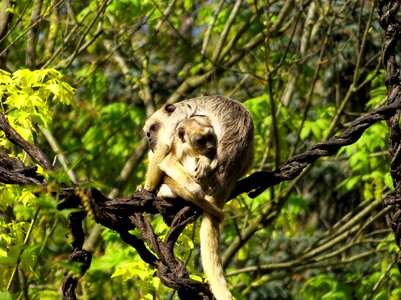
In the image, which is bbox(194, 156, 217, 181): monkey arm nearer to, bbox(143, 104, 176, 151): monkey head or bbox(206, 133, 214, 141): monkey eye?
bbox(206, 133, 214, 141): monkey eye

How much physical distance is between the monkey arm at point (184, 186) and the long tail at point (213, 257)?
5 centimetres

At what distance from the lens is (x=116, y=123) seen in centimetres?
920

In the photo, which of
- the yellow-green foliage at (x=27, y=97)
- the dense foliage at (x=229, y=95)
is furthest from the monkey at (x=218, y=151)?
the yellow-green foliage at (x=27, y=97)

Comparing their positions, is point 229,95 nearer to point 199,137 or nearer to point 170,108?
point 170,108

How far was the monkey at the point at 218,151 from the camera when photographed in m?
4.54

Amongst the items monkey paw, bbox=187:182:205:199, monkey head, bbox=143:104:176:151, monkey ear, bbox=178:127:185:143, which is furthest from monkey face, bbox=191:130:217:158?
monkey head, bbox=143:104:176:151

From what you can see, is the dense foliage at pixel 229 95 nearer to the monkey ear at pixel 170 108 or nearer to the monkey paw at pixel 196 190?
the monkey paw at pixel 196 190

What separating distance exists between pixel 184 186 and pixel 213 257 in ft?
1.68

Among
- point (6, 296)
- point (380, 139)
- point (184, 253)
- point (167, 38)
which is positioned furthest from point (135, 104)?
point (6, 296)

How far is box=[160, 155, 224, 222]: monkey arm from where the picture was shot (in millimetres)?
4543

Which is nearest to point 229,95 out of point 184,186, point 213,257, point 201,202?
point 184,186

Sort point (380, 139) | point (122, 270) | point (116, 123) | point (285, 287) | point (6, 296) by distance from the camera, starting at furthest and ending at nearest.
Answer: point (285, 287) < point (116, 123) < point (380, 139) < point (122, 270) < point (6, 296)

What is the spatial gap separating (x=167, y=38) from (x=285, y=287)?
361 cm

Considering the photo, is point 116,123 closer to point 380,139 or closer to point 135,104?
point 135,104
